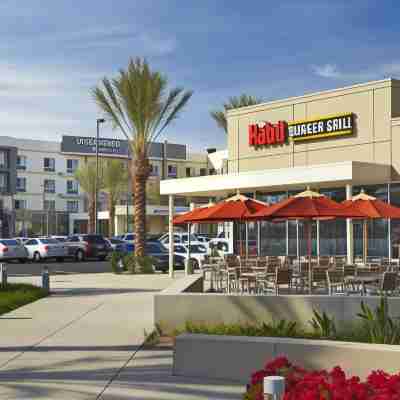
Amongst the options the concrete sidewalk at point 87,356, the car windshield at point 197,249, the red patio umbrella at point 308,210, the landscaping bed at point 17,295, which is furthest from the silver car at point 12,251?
Result: the red patio umbrella at point 308,210

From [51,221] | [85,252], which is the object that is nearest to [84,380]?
[85,252]

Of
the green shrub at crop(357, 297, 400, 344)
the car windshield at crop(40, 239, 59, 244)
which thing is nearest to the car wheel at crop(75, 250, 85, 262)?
the car windshield at crop(40, 239, 59, 244)

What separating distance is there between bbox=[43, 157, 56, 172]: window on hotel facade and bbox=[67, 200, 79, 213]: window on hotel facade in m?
4.11

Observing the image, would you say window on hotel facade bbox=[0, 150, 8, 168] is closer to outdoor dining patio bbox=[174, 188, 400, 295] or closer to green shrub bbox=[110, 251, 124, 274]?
green shrub bbox=[110, 251, 124, 274]

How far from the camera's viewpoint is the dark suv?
1674 inches

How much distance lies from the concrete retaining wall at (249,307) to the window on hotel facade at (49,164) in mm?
71421

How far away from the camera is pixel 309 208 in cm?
1656

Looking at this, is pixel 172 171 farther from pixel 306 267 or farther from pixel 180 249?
pixel 306 267

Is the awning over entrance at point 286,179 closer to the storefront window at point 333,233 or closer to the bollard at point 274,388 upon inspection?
Result: the storefront window at point 333,233

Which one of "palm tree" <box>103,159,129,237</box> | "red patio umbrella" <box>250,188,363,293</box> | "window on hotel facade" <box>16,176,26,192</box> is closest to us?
"red patio umbrella" <box>250,188,363,293</box>

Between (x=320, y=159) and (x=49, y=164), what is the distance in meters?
58.0

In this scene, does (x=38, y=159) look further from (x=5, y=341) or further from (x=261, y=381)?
(x=261, y=381)

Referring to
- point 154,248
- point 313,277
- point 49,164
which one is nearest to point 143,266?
point 154,248

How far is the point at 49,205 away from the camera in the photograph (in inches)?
3196
